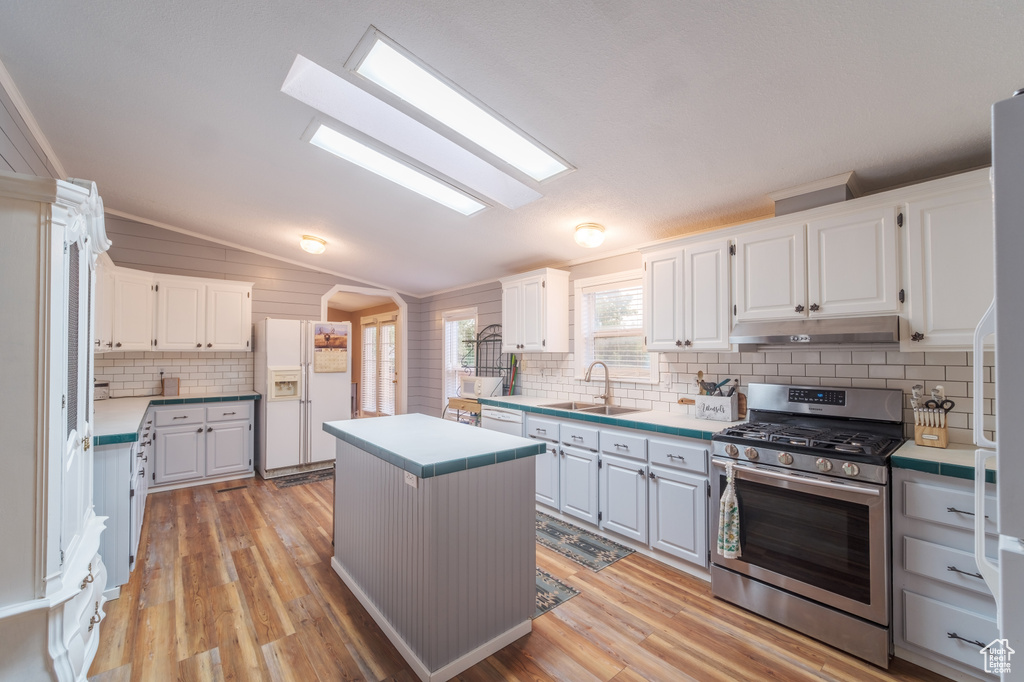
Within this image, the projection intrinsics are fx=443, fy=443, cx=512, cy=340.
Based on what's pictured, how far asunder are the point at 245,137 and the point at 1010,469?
3.76m

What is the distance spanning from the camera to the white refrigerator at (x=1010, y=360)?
882 mm

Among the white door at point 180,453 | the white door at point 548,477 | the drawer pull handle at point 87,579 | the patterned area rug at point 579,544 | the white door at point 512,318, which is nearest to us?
the drawer pull handle at point 87,579

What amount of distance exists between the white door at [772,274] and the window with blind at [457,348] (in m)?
3.50

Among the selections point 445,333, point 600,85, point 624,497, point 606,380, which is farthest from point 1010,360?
point 445,333

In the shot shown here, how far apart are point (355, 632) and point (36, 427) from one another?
161 cm

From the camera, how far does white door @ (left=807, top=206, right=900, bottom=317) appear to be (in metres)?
2.26

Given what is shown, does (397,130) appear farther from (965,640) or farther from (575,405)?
(965,640)

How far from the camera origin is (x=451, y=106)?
237cm

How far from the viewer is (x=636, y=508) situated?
3.00 metres

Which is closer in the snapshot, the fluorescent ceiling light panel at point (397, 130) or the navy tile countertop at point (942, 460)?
the navy tile countertop at point (942, 460)

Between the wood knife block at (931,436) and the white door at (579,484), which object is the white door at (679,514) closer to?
the white door at (579,484)

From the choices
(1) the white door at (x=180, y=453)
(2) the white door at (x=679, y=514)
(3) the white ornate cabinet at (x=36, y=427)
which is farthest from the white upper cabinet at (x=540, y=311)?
(1) the white door at (x=180, y=453)

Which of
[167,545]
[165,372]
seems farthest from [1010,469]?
[165,372]

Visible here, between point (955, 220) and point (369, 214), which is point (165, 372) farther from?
point (955, 220)
